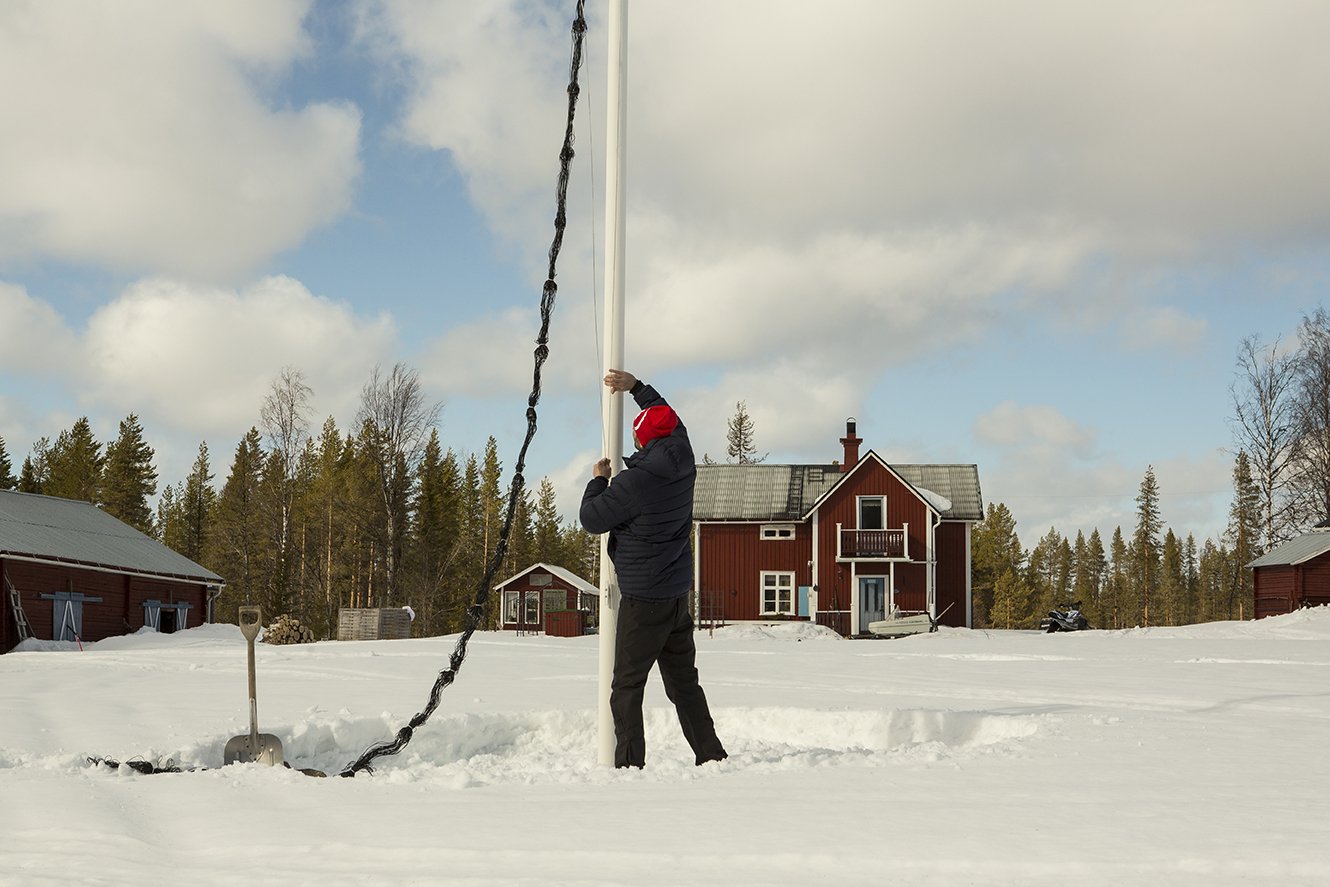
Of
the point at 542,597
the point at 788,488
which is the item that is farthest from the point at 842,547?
the point at 542,597

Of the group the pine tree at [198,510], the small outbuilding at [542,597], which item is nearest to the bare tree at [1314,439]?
the small outbuilding at [542,597]

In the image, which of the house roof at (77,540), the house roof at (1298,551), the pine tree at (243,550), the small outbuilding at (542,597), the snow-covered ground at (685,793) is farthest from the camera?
the pine tree at (243,550)

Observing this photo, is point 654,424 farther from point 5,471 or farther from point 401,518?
point 5,471

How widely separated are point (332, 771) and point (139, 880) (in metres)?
3.38

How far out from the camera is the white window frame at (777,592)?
3856 centimetres

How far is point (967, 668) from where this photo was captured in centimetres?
1404

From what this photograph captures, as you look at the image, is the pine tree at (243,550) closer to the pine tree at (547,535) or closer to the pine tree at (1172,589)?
the pine tree at (547,535)

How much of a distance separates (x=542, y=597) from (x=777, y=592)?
9420 mm

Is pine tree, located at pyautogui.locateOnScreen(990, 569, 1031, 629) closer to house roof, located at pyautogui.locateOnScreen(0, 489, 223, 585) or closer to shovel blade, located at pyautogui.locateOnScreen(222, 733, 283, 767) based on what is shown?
house roof, located at pyautogui.locateOnScreen(0, 489, 223, 585)

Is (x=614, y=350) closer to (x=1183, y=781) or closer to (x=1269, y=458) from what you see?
(x=1183, y=781)

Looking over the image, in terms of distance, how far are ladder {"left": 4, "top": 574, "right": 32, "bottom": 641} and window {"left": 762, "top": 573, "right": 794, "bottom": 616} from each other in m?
22.9

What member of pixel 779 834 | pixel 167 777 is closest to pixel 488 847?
pixel 779 834

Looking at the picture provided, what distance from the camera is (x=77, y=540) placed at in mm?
32250

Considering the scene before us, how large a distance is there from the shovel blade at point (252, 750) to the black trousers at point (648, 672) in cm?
188
